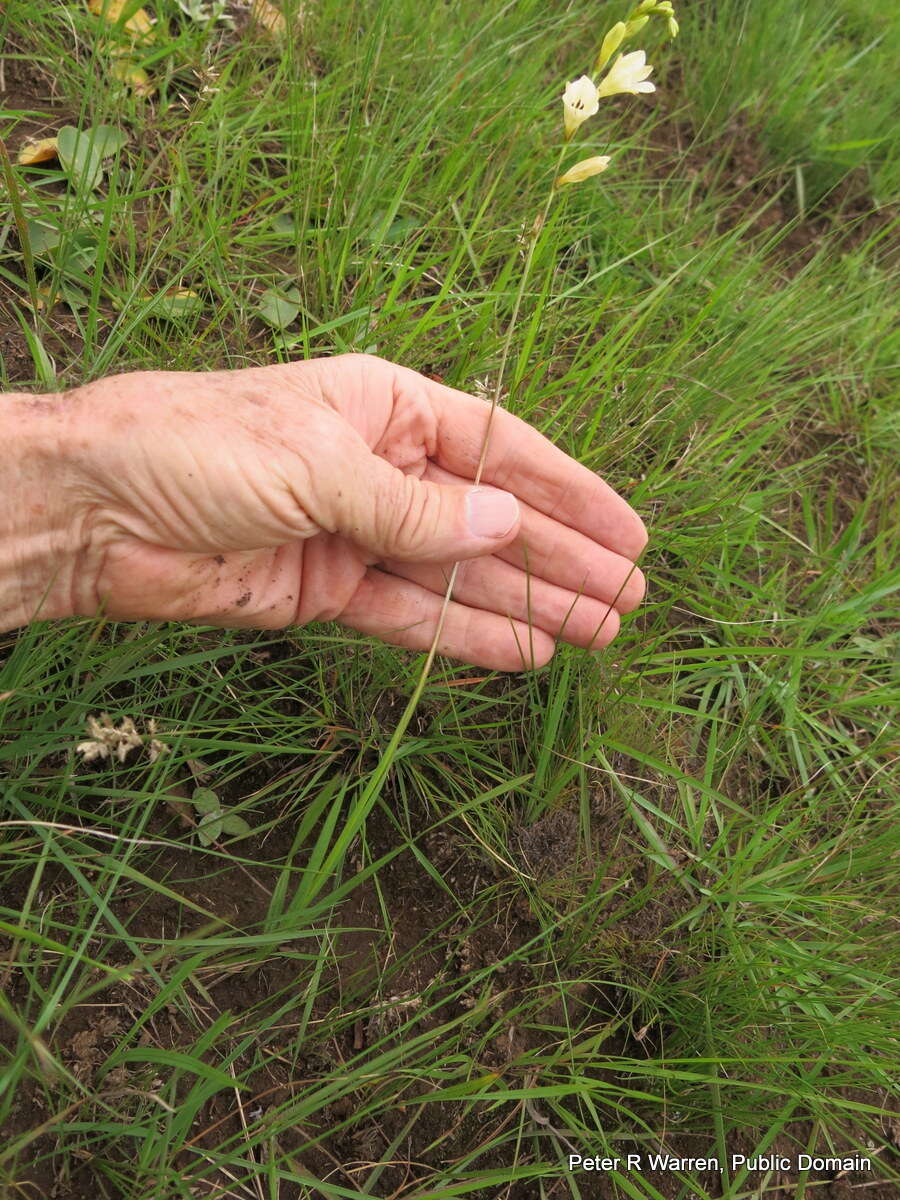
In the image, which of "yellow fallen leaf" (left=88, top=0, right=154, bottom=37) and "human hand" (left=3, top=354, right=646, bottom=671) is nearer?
"human hand" (left=3, top=354, right=646, bottom=671)

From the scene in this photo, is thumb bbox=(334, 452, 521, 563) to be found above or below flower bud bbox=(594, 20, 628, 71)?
below

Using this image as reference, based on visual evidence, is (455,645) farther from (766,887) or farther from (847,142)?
(847,142)

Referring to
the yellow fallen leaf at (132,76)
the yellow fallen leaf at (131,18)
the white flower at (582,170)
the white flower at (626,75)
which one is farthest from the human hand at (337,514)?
the yellow fallen leaf at (131,18)

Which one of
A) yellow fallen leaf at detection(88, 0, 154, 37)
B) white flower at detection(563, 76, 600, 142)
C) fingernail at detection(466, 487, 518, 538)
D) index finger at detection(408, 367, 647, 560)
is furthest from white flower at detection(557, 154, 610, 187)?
yellow fallen leaf at detection(88, 0, 154, 37)

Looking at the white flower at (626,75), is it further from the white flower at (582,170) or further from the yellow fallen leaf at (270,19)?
the yellow fallen leaf at (270,19)

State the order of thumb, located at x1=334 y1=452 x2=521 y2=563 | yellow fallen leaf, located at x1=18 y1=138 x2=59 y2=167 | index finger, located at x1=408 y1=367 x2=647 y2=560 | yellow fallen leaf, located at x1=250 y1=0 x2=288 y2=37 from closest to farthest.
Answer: thumb, located at x1=334 y1=452 x2=521 y2=563, index finger, located at x1=408 y1=367 x2=647 y2=560, yellow fallen leaf, located at x1=18 y1=138 x2=59 y2=167, yellow fallen leaf, located at x1=250 y1=0 x2=288 y2=37

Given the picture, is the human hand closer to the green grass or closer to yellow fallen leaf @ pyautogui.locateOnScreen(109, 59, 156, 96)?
the green grass

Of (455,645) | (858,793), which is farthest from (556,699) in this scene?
(858,793)
